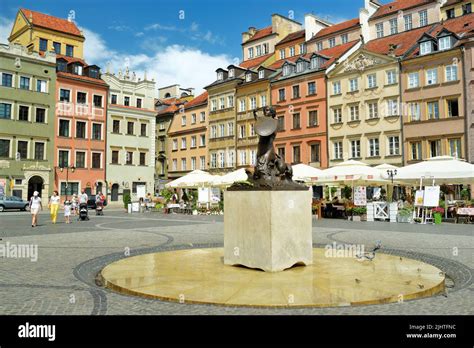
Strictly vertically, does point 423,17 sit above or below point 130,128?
above

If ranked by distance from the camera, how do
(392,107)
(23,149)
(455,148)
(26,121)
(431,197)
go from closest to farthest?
(431,197) → (455,148) → (392,107) → (23,149) → (26,121)

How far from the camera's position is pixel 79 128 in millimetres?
50812

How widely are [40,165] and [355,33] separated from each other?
34.9 meters

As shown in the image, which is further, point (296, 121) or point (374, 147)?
point (296, 121)

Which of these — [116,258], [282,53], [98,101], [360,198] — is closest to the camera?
[116,258]

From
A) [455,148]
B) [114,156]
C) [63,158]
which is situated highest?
[114,156]

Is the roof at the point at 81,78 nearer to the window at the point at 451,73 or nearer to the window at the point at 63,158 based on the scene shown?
the window at the point at 63,158

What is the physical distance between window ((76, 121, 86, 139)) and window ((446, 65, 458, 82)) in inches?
1455

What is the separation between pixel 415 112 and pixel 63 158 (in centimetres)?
3535

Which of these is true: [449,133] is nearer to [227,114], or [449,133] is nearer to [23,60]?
[227,114]

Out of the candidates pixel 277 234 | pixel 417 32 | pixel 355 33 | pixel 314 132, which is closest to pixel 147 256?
pixel 277 234

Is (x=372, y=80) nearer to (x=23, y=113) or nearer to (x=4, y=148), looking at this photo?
(x=23, y=113)

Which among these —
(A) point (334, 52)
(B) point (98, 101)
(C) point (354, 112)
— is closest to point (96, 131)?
(B) point (98, 101)

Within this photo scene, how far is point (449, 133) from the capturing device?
34.7 meters
